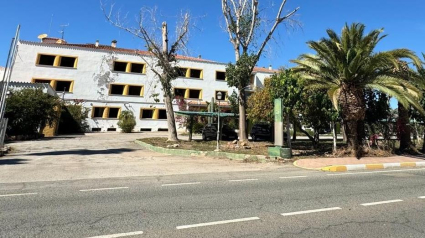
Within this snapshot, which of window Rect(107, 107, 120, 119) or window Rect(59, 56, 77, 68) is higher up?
window Rect(59, 56, 77, 68)

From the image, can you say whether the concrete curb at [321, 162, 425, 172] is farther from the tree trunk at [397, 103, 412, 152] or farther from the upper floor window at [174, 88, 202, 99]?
the upper floor window at [174, 88, 202, 99]

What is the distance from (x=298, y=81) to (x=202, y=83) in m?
25.5

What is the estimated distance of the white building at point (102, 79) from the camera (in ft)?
108

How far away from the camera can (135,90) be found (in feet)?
121

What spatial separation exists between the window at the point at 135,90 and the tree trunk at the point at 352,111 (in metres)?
27.3

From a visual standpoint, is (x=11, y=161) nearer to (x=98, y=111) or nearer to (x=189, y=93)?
(x=98, y=111)

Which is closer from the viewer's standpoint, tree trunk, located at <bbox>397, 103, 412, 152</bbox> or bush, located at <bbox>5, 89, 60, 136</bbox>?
tree trunk, located at <bbox>397, 103, 412, 152</bbox>

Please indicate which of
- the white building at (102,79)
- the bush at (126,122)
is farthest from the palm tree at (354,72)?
the bush at (126,122)

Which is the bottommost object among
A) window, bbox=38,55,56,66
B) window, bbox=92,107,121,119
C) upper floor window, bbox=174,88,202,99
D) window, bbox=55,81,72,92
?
window, bbox=92,107,121,119

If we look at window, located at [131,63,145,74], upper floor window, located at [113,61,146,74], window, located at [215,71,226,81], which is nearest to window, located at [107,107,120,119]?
upper floor window, located at [113,61,146,74]

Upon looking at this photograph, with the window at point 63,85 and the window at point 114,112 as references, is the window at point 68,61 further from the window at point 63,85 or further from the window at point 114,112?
the window at point 114,112

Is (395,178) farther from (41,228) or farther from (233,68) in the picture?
(233,68)

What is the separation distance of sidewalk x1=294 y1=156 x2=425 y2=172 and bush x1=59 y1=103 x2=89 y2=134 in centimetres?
2723

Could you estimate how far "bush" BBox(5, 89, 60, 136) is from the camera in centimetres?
2097
